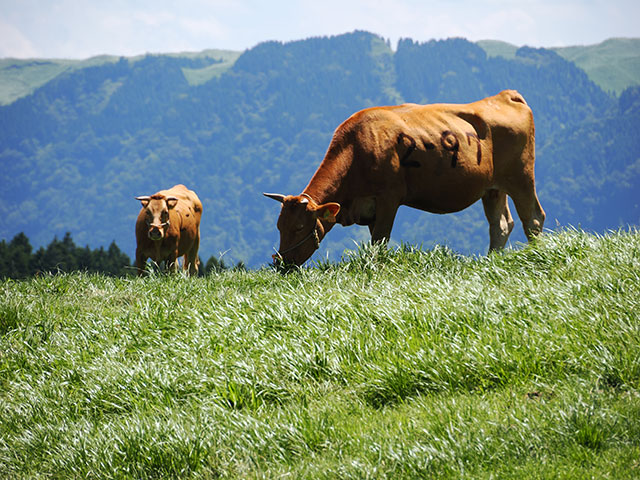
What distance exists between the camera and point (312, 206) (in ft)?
30.4

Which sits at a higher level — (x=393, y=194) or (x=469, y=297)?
(x=393, y=194)

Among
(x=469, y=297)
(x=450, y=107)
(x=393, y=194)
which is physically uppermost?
(x=450, y=107)

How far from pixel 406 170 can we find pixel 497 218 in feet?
8.72

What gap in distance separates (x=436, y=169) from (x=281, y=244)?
8.51 feet

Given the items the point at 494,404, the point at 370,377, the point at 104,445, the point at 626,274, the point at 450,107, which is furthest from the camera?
the point at 450,107

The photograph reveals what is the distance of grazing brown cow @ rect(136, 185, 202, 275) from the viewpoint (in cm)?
1435

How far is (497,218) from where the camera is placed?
11797 mm

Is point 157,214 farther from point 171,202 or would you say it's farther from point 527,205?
point 527,205

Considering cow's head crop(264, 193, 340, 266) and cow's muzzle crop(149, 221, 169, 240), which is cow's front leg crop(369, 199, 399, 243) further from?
cow's muzzle crop(149, 221, 169, 240)

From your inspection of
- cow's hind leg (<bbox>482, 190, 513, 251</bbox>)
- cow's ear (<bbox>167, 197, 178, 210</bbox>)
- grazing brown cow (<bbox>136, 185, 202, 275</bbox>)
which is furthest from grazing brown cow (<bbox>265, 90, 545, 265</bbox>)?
cow's ear (<bbox>167, 197, 178, 210</bbox>)

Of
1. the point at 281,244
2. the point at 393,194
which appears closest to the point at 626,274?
the point at 393,194

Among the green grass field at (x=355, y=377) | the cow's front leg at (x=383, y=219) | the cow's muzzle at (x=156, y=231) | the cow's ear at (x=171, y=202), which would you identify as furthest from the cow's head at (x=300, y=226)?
the cow's ear at (x=171, y=202)

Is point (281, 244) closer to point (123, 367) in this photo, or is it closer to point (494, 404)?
point (123, 367)

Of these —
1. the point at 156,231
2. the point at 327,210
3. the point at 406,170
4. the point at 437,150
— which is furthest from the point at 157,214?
the point at 437,150
